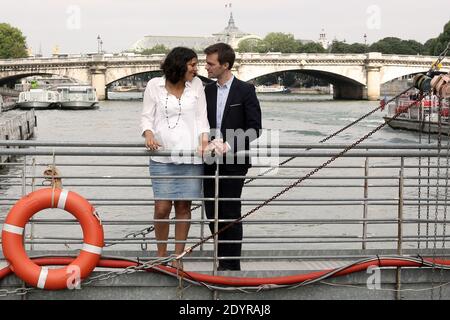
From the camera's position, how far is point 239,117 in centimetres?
516

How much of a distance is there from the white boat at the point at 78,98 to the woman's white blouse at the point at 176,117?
55.7m

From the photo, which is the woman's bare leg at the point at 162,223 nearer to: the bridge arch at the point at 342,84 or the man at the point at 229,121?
the man at the point at 229,121

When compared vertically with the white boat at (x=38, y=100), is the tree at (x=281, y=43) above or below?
above

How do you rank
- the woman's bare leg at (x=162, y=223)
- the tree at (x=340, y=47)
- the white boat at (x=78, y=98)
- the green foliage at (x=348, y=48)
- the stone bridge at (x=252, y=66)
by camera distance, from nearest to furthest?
the woman's bare leg at (x=162, y=223) < the white boat at (x=78, y=98) < the stone bridge at (x=252, y=66) < the green foliage at (x=348, y=48) < the tree at (x=340, y=47)

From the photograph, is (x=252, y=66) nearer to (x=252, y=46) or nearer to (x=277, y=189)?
(x=277, y=189)

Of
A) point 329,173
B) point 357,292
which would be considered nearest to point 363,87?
point 329,173

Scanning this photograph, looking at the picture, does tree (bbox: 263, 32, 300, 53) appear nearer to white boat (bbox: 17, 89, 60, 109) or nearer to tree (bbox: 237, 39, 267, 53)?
tree (bbox: 237, 39, 267, 53)

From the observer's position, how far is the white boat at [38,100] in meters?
60.9

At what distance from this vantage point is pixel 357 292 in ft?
17.4

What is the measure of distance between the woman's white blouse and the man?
0.14m

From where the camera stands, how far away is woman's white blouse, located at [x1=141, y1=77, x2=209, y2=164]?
500cm

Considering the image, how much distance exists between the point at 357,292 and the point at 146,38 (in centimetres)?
16232

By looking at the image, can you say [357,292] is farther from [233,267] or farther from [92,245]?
[92,245]

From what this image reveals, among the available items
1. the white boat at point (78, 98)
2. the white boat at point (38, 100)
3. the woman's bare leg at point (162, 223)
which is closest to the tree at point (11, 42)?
the white boat at point (38, 100)
